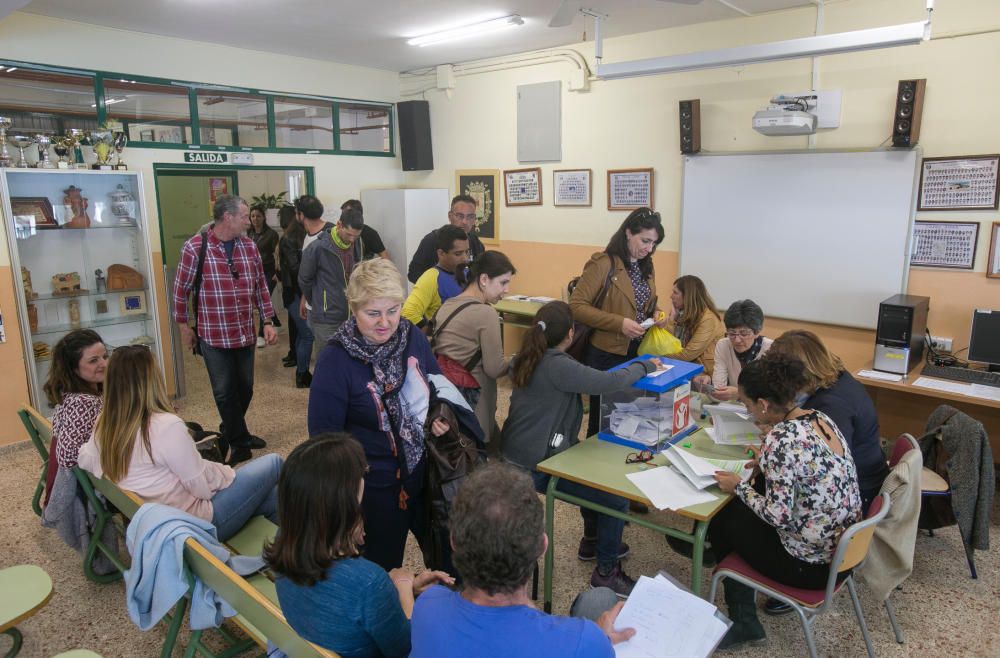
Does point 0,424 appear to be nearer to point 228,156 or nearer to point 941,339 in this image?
point 228,156

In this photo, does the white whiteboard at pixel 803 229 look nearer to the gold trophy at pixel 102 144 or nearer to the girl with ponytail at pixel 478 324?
the girl with ponytail at pixel 478 324

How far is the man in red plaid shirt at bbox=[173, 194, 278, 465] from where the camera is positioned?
389 cm

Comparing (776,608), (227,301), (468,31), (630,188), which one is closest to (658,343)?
(776,608)

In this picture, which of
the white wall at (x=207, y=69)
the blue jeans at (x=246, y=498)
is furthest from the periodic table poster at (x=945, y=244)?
the white wall at (x=207, y=69)

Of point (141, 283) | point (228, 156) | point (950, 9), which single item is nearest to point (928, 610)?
point (950, 9)

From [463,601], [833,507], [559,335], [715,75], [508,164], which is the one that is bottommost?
[833,507]

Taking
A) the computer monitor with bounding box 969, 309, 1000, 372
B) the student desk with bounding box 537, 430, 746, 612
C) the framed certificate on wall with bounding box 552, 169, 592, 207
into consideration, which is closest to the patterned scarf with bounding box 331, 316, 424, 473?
the student desk with bounding box 537, 430, 746, 612

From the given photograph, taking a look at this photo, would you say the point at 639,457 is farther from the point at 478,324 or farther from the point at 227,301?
the point at 227,301

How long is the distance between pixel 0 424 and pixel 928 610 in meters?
5.59

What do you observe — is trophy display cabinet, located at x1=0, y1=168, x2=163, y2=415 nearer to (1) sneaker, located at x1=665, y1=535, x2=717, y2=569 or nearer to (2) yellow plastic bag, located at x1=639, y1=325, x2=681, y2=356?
(2) yellow plastic bag, located at x1=639, y1=325, x2=681, y2=356

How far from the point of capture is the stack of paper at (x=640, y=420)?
2.81 metres

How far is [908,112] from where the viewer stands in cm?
409

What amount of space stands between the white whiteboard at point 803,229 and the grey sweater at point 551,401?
8.36ft

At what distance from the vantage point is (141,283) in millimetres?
5277
